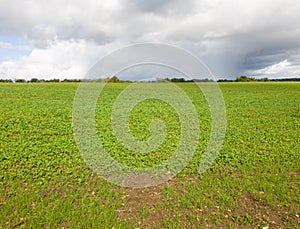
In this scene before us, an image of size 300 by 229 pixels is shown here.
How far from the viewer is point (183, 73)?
189 inches

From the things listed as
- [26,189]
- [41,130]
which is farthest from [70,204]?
[41,130]

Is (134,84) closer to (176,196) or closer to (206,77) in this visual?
(206,77)

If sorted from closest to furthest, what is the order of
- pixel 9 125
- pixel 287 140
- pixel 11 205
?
pixel 11 205 → pixel 287 140 → pixel 9 125

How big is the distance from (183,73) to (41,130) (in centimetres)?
841

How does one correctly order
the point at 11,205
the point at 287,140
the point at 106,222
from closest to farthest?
the point at 106,222 < the point at 11,205 < the point at 287,140

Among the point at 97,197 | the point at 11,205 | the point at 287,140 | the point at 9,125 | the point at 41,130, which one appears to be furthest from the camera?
the point at 9,125

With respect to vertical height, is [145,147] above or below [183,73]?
below

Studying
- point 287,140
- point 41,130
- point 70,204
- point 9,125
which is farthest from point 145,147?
point 9,125

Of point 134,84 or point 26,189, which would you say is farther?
point 26,189

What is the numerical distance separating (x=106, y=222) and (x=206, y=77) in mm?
3328

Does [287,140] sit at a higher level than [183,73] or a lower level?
lower

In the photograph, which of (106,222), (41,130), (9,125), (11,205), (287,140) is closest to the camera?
(106,222)

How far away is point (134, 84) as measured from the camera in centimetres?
481

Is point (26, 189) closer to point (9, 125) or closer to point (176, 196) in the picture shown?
point (176, 196)
